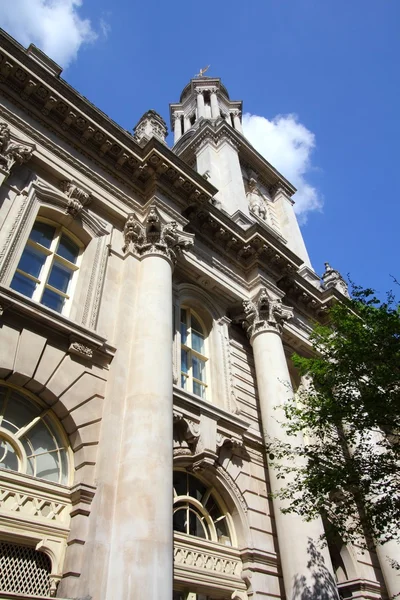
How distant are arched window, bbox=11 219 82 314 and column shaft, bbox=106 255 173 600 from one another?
1.92 metres

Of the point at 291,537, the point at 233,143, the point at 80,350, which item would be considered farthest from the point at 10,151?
the point at 233,143

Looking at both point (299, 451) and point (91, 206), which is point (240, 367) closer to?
point (299, 451)

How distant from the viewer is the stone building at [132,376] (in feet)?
27.9

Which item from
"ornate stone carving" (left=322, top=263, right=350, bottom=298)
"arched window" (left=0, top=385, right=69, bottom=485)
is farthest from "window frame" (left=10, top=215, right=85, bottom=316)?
"ornate stone carving" (left=322, top=263, right=350, bottom=298)

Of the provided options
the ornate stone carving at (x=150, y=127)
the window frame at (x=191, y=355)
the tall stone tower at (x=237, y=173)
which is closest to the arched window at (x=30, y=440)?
the window frame at (x=191, y=355)

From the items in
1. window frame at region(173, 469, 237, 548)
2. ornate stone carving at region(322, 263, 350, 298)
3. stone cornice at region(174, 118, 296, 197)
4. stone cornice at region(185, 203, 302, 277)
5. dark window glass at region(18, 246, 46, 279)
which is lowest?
window frame at region(173, 469, 237, 548)

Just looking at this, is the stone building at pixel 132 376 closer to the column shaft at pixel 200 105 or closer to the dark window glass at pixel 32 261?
the dark window glass at pixel 32 261

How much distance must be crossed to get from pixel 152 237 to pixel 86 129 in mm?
3756

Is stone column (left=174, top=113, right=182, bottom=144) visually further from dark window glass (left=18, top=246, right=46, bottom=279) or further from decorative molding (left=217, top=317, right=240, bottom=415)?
dark window glass (left=18, top=246, right=46, bottom=279)

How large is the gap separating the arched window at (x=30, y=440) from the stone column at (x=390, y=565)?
1103 cm

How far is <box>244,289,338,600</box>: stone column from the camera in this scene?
11172 mm

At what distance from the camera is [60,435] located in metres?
9.84

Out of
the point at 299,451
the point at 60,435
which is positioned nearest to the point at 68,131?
the point at 60,435

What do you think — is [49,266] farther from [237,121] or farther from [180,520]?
[237,121]
